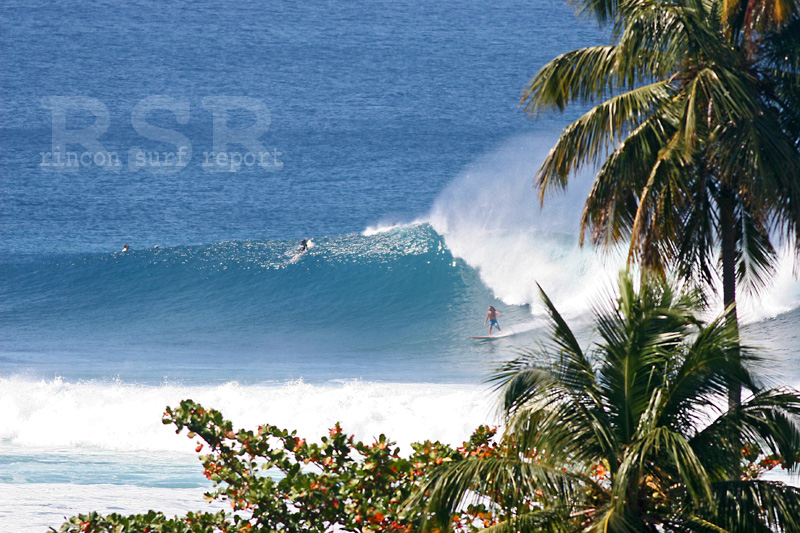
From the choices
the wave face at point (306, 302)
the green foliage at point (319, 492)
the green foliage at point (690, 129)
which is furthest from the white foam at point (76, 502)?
the wave face at point (306, 302)

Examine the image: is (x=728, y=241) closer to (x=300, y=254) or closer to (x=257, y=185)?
(x=300, y=254)

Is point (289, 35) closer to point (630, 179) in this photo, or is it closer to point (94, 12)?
point (94, 12)

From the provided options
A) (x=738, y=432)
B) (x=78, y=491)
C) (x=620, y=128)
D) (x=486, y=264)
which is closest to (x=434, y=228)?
(x=486, y=264)

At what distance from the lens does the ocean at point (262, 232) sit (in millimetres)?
13648

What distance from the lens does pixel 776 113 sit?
20.3 ft

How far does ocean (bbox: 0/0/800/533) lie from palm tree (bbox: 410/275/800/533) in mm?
358

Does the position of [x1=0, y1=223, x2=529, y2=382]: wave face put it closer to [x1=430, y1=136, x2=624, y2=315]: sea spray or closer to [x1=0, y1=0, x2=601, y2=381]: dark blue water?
[x1=0, y1=0, x2=601, y2=381]: dark blue water

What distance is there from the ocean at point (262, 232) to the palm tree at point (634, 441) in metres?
0.36

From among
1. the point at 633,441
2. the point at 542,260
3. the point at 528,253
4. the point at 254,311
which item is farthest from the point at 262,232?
the point at 633,441

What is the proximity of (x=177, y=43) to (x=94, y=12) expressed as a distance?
11866 millimetres

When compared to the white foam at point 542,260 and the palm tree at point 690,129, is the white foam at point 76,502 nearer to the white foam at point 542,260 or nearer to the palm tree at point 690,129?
the palm tree at point 690,129

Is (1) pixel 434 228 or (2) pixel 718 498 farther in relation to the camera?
(1) pixel 434 228

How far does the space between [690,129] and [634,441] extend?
2294 mm

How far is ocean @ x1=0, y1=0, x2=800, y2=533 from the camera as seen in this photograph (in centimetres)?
1365
